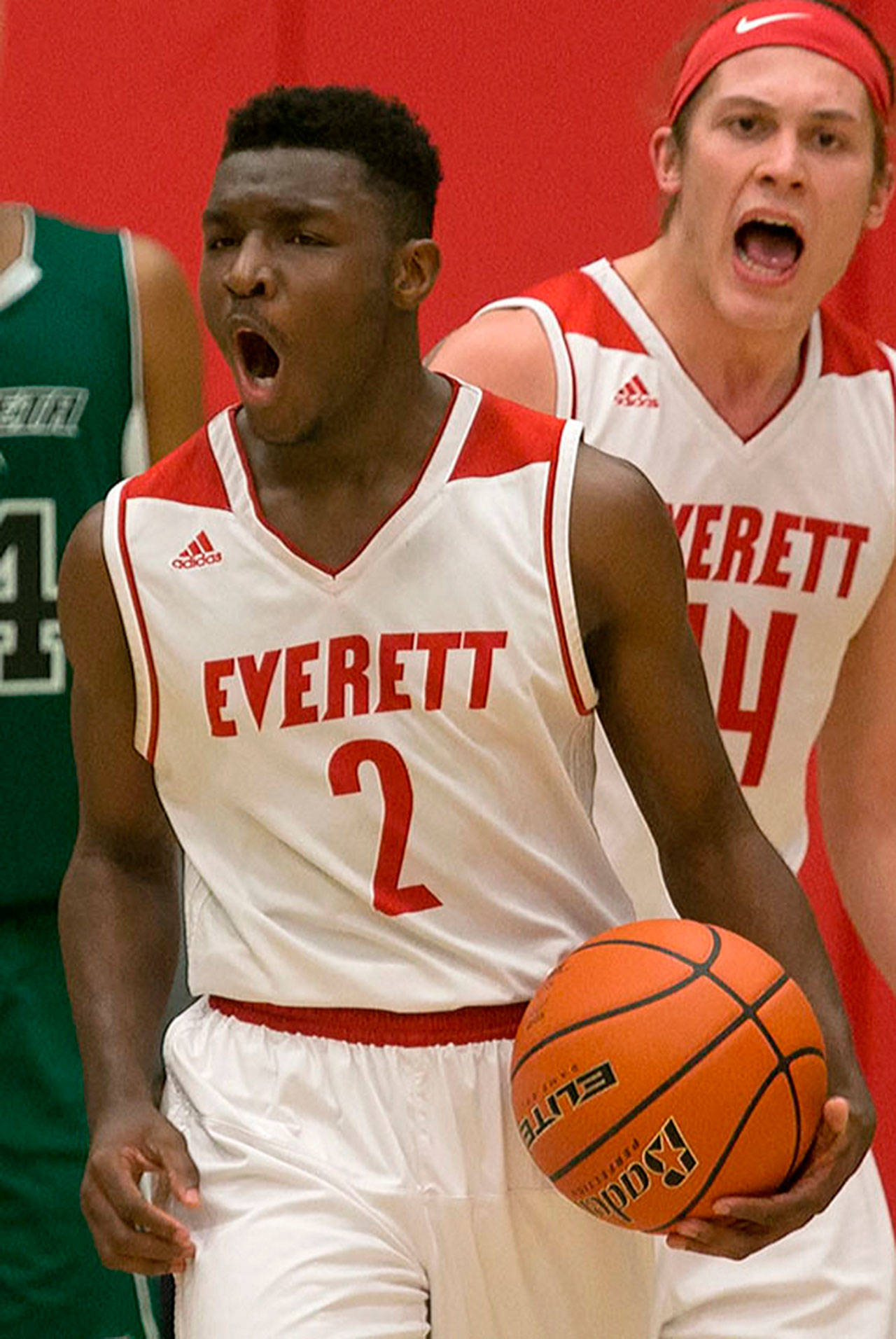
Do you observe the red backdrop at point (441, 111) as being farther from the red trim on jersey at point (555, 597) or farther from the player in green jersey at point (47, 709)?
the red trim on jersey at point (555, 597)

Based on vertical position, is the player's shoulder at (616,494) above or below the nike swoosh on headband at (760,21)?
below

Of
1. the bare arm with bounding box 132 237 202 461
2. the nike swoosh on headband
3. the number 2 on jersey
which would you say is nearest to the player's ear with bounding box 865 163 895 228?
the nike swoosh on headband

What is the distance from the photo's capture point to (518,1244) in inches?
105

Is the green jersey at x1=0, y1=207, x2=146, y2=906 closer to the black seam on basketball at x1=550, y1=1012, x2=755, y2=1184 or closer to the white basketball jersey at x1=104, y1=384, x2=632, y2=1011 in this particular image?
the white basketball jersey at x1=104, y1=384, x2=632, y2=1011

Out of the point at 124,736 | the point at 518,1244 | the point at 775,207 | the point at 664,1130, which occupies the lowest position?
the point at 518,1244

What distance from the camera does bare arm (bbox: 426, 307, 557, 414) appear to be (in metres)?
3.48

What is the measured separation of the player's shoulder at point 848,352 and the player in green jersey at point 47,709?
960mm

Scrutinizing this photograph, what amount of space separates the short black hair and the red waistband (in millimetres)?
805

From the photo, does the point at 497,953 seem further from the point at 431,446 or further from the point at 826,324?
the point at 826,324

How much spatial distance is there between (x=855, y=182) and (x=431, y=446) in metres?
1.20

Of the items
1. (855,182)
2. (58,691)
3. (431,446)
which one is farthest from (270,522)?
(855,182)

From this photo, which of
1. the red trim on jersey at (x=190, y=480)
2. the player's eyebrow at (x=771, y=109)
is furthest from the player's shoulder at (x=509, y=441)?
the player's eyebrow at (x=771, y=109)

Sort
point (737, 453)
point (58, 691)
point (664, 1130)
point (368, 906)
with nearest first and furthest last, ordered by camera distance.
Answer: point (664, 1130) < point (368, 906) < point (58, 691) < point (737, 453)

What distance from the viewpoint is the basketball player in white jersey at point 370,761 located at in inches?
104
